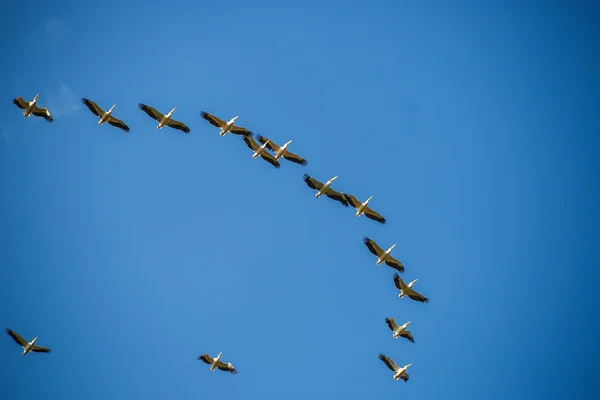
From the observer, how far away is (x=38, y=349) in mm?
48906

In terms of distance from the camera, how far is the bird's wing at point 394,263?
143 ft

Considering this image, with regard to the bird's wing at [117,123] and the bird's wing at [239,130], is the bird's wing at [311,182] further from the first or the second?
the bird's wing at [117,123]

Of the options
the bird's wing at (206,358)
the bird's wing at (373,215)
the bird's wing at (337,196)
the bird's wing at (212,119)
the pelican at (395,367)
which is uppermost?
the bird's wing at (373,215)

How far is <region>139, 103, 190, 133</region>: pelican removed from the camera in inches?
1676

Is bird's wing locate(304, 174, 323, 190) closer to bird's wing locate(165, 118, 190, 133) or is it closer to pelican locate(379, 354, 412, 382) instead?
bird's wing locate(165, 118, 190, 133)

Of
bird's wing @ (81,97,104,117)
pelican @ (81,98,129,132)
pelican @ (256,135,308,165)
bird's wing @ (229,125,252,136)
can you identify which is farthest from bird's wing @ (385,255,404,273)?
bird's wing @ (81,97,104,117)

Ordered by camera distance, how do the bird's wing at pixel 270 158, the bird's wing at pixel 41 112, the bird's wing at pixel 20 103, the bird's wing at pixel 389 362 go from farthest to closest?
the bird's wing at pixel 389 362, the bird's wing at pixel 41 112, the bird's wing at pixel 20 103, the bird's wing at pixel 270 158

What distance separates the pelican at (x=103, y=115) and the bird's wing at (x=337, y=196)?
43.3 ft

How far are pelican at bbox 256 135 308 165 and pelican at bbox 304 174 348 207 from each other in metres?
1.17

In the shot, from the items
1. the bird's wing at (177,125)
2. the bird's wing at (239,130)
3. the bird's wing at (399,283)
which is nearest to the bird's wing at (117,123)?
the bird's wing at (177,125)

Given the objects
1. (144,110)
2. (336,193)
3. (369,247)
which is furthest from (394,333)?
(144,110)

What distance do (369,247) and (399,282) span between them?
2940mm

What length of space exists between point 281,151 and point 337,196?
14.1 feet

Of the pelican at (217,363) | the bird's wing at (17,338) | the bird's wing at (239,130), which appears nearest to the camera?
the bird's wing at (239,130)
